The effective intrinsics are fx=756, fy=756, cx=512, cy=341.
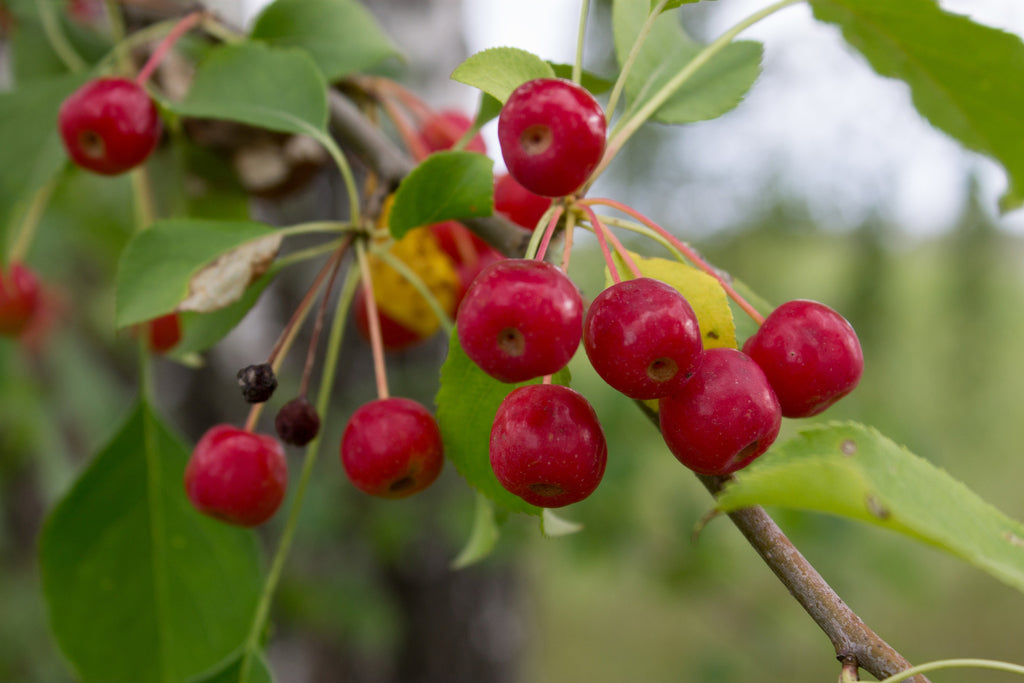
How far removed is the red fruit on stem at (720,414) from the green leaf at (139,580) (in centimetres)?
68

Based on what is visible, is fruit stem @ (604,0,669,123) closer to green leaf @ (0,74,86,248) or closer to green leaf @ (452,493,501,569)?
green leaf @ (452,493,501,569)

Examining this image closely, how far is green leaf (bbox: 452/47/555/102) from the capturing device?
548 mm

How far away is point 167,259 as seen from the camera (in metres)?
0.69

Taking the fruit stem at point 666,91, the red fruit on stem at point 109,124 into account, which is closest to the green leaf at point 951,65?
the fruit stem at point 666,91

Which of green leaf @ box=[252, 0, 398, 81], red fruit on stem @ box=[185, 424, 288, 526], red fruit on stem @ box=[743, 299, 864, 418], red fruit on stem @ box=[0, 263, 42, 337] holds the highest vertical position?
green leaf @ box=[252, 0, 398, 81]

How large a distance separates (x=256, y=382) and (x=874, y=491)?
20.1 inches

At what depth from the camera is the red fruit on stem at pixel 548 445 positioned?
0.48 meters

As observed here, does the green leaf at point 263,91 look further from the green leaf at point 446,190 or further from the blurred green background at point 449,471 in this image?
the blurred green background at point 449,471

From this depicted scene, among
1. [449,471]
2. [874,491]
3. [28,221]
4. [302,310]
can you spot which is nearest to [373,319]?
[302,310]

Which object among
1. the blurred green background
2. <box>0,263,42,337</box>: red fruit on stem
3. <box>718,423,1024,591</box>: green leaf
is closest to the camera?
<box>718,423,1024,591</box>: green leaf

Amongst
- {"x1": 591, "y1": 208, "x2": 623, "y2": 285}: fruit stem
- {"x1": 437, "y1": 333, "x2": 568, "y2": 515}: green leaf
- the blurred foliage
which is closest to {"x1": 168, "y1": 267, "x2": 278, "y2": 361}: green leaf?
{"x1": 437, "y1": 333, "x2": 568, "y2": 515}: green leaf

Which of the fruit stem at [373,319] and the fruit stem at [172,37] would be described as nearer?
the fruit stem at [373,319]

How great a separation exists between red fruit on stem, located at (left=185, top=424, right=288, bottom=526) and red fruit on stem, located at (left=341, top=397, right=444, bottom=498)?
97 millimetres

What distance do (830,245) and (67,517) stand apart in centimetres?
327
